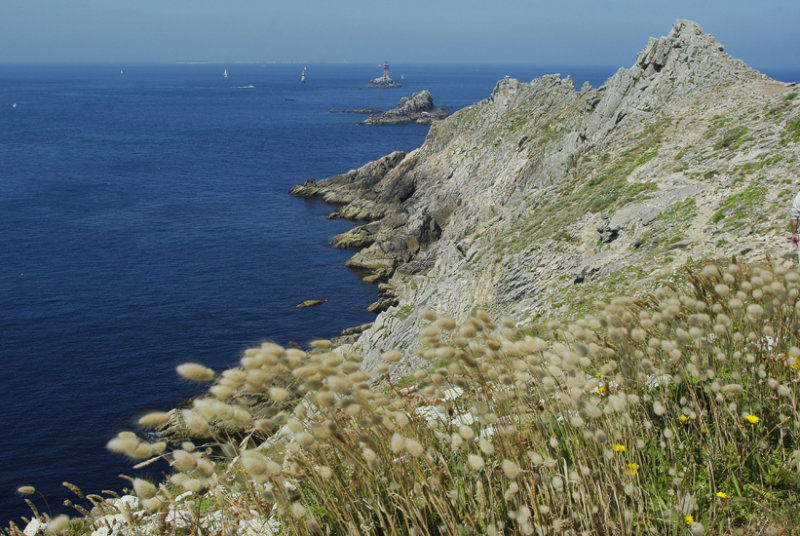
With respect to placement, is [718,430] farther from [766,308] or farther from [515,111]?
[515,111]

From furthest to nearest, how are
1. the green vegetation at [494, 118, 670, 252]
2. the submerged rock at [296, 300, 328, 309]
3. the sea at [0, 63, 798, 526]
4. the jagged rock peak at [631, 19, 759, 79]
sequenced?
the submerged rock at [296, 300, 328, 309] → the sea at [0, 63, 798, 526] → the jagged rock peak at [631, 19, 759, 79] → the green vegetation at [494, 118, 670, 252]

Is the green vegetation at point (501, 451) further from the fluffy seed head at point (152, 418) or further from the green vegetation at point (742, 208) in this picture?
the green vegetation at point (742, 208)

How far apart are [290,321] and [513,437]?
41.6m

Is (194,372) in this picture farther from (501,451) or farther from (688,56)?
(688,56)

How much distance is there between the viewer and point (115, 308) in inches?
1825

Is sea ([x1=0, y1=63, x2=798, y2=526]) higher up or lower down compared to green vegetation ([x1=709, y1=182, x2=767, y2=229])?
lower down

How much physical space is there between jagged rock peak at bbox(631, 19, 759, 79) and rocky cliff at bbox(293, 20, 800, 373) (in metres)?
0.08

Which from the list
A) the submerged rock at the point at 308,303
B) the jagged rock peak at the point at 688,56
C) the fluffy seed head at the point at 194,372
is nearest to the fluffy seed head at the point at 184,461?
the fluffy seed head at the point at 194,372

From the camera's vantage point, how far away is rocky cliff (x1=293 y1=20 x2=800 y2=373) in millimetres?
15992

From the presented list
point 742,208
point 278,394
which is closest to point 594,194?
point 742,208

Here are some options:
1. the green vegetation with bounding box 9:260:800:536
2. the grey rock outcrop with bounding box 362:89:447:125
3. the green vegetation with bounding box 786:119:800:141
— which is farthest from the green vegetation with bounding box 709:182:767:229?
the grey rock outcrop with bounding box 362:89:447:125

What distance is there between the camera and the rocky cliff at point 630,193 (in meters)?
16.0

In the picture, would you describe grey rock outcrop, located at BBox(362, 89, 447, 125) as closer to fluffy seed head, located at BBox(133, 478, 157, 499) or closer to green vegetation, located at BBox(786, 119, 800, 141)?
green vegetation, located at BBox(786, 119, 800, 141)

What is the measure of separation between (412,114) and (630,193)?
16370cm
